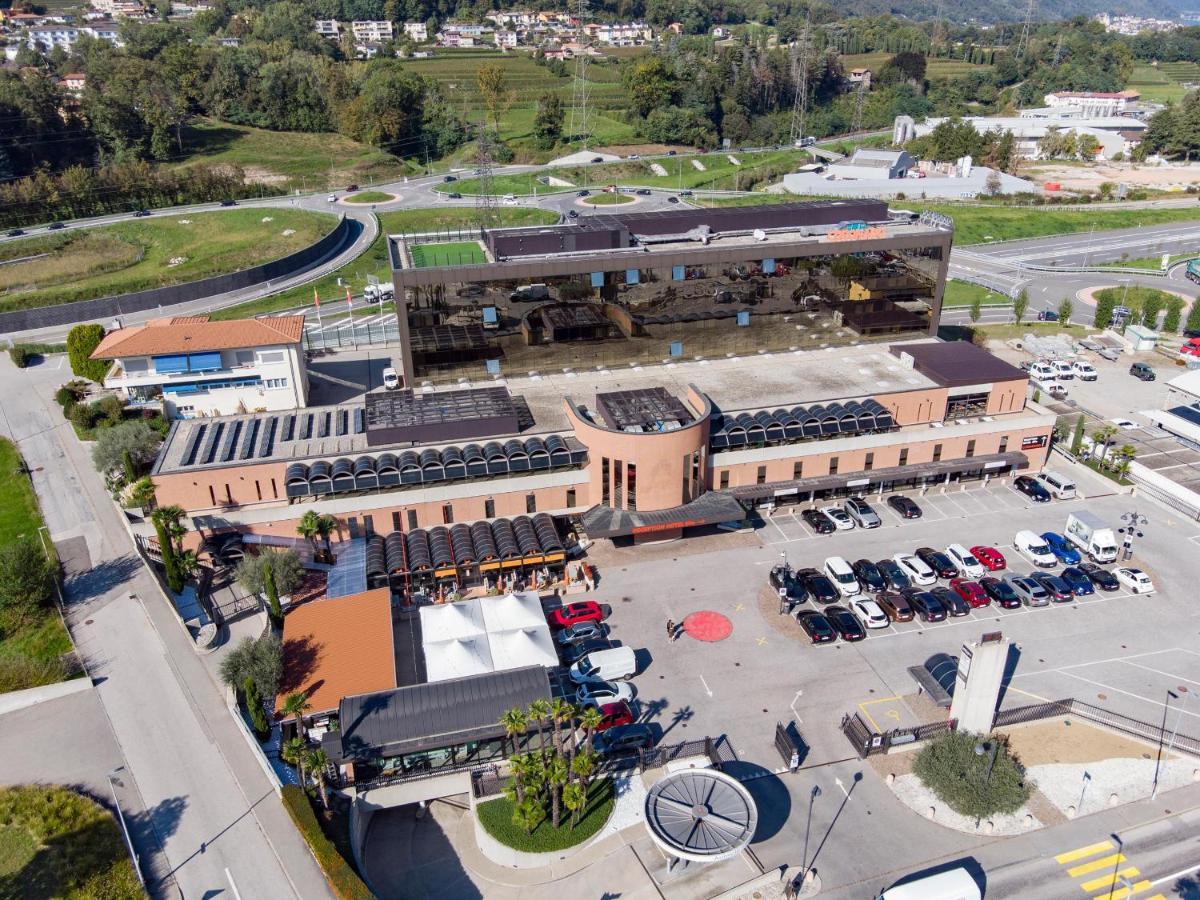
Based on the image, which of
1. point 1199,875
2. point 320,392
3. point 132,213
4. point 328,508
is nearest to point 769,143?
point 132,213

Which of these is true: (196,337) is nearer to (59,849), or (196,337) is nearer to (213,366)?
(213,366)

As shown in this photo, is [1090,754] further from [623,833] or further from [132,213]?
[132,213]

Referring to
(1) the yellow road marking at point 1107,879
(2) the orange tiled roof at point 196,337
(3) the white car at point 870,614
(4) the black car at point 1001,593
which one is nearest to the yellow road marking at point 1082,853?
(1) the yellow road marking at point 1107,879

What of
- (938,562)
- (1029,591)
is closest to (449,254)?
(938,562)

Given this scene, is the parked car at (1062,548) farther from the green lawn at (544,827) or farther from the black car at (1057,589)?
the green lawn at (544,827)

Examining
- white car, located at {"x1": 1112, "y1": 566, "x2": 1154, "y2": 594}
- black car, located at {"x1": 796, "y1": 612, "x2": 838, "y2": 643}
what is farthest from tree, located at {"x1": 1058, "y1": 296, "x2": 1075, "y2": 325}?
black car, located at {"x1": 796, "y1": 612, "x2": 838, "y2": 643}
